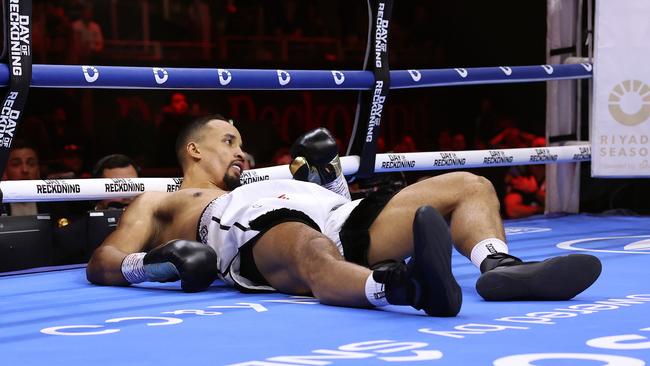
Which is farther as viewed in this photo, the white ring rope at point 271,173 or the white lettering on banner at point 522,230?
the white lettering on banner at point 522,230

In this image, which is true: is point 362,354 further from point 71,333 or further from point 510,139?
point 510,139

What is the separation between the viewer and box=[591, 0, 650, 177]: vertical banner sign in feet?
12.3

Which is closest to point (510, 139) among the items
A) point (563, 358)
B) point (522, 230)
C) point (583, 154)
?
point (583, 154)

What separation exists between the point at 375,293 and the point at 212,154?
3.55ft

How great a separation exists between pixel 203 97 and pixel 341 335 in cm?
656

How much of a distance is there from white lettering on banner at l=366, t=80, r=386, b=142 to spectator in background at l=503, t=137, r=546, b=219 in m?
2.89

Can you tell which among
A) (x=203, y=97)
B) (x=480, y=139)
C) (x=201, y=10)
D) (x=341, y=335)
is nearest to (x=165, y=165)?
(x=203, y=97)

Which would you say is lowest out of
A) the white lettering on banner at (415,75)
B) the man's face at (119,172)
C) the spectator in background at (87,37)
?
the man's face at (119,172)

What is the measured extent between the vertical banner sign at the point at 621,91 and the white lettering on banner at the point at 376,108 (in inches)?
38.5

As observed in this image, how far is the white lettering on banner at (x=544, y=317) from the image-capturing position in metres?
1.62

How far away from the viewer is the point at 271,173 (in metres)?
3.23

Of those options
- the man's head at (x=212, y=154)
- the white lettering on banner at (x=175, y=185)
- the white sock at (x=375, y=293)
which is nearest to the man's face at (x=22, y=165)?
the white lettering on banner at (x=175, y=185)

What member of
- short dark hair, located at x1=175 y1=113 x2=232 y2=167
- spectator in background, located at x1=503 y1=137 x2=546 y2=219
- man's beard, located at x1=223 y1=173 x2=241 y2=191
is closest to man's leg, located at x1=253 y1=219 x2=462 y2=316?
man's beard, located at x1=223 y1=173 x2=241 y2=191

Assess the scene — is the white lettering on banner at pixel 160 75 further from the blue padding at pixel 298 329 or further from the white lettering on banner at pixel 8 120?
the blue padding at pixel 298 329
